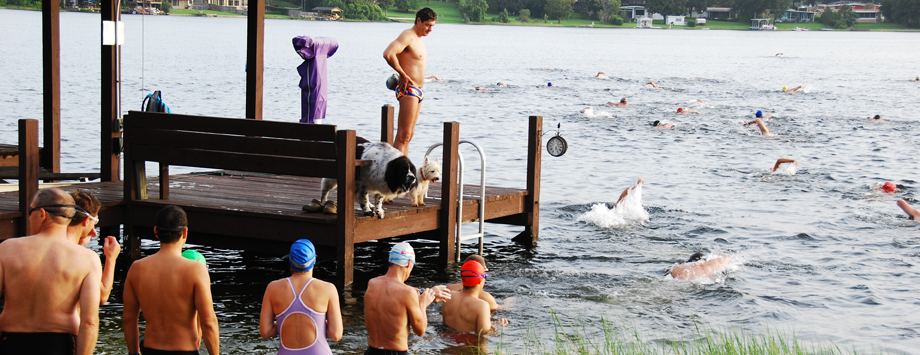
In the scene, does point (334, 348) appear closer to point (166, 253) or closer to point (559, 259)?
point (166, 253)

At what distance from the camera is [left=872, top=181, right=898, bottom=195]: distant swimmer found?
18.8m

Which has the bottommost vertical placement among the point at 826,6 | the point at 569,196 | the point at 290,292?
the point at 569,196

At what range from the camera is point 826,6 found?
564 ft

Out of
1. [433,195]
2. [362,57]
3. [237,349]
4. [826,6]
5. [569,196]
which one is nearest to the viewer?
[237,349]

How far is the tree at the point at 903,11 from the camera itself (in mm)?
145350

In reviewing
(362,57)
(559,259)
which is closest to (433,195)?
(559,259)

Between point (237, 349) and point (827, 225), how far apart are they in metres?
11.3

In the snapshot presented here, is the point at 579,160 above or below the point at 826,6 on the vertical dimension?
below

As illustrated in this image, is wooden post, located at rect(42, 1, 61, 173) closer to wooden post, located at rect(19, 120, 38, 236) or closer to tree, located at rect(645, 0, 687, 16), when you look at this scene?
wooden post, located at rect(19, 120, 38, 236)

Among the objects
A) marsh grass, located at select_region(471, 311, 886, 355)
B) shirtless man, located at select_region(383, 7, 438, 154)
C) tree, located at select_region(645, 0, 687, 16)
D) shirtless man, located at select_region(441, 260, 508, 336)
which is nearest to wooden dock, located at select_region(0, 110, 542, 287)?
shirtless man, located at select_region(383, 7, 438, 154)

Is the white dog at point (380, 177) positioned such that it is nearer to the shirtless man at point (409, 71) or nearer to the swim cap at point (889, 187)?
the shirtless man at point (409, 71)

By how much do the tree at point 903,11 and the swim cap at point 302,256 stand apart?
522 ft

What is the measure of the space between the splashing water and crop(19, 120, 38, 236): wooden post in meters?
9.06

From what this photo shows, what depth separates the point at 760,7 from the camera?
158 metres
